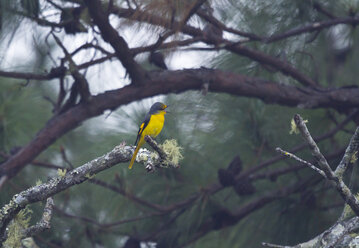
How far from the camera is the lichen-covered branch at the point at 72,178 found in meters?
1.73

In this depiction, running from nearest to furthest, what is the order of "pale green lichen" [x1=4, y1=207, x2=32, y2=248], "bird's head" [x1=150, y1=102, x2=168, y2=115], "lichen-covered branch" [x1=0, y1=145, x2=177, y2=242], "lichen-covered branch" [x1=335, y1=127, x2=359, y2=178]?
"lichen-covered branch" [x1=335, y1=127, x2=359, y2=178]
"lichen-covered branch" [x1=0, y1=145, x2=177, y2=242]
"pale green lichen" [x1=4, y1=207, x2=32, y2=248]
"bird's head" [x1=150, y1=102, x2=168, y2=115]

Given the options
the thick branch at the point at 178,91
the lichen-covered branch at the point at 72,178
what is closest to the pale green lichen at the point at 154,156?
the lichen-covered branch at the point at 72,178

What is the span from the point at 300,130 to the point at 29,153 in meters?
1.42

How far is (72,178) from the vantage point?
5.82ft

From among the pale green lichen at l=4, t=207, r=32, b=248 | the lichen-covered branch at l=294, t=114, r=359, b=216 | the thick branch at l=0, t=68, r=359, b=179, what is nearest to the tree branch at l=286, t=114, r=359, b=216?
the lichen-covered branch at l=294, t=114, r=359, b=216

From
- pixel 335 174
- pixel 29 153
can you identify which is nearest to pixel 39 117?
pixel 29 153

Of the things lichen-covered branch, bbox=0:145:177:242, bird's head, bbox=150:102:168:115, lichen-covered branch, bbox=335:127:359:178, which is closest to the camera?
lichen-covered branch, bbox=335:127:359:178

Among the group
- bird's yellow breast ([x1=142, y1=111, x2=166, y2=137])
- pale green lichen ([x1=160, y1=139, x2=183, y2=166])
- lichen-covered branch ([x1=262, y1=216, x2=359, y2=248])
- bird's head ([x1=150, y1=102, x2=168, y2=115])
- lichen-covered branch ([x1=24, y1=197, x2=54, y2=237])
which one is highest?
bird's head ([x1=150, y1=102, x2=168, y2=115])

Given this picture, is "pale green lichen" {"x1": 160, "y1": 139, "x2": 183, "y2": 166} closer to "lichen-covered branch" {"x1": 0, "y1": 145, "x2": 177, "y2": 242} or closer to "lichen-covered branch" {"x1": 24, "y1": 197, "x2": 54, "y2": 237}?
"lichen-covered branch" {"x1": 0, "y1": 145, "x2": 177, "y2": 242}

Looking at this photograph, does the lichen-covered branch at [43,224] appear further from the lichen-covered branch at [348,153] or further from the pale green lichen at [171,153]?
the lichen-covered branch at [348,153]

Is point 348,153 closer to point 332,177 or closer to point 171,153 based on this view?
point 332,177

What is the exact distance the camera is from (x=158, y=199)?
3.33 meters

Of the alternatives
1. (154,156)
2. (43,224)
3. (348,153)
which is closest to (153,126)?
(154,156)

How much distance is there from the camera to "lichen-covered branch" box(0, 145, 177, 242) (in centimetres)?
173
